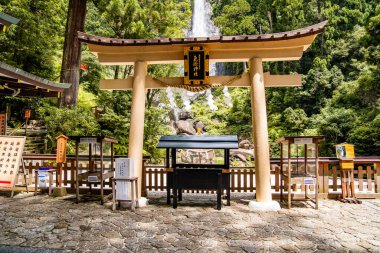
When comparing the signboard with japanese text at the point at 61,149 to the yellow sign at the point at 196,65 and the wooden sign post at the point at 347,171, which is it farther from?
the wooden sign post at the point at 347,171

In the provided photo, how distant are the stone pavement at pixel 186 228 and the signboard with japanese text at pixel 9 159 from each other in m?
0.54

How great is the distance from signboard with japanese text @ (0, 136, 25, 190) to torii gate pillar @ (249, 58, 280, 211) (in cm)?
671

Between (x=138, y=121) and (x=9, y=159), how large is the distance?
4.04 metres

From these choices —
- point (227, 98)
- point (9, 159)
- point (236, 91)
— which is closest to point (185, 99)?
point (227, 98)

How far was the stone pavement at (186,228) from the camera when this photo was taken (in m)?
4.50

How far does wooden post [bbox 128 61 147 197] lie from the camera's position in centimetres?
734

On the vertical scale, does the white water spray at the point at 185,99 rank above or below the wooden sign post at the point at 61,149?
above

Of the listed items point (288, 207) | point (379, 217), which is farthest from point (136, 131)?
point (379, 217)

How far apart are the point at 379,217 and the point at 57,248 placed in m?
6.73

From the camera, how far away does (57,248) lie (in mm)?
4371

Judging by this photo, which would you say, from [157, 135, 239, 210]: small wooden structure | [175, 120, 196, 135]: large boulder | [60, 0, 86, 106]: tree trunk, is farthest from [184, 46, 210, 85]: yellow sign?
[175, 120, 196, 135]: large boulder

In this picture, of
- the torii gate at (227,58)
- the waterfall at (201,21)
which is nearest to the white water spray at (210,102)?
the waterfall at (201,21)

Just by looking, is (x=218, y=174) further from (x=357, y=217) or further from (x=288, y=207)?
(x=357, y=217)

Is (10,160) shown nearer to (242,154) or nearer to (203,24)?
(242,154)
